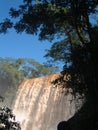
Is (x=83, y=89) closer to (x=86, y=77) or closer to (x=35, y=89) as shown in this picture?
(x=86, y=77)

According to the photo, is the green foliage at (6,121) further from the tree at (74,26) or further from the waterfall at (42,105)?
the waterfall at (42,105)

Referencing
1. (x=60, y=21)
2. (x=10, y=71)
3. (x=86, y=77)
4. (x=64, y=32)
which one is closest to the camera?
(x=60, y=21)

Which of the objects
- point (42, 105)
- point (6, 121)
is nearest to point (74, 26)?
point (6, 121)

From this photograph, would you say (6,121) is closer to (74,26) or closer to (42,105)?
(74,26)

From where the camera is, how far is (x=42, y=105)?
106ft

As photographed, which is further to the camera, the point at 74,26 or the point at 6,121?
the point at 74,26

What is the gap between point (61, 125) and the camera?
12234mm

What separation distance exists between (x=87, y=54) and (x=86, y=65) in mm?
540

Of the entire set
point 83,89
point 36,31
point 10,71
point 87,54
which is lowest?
point 83,89

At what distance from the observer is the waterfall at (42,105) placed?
2946 cm

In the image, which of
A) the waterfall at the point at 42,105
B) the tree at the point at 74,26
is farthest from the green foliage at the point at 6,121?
the waterfall at the point at 42,105

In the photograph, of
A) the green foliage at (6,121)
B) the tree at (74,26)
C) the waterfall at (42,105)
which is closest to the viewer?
the green foliage at (6,121)

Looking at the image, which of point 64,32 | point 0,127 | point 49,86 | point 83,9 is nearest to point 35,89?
point 49,86

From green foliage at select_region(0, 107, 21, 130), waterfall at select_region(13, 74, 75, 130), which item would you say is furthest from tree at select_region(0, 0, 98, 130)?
waterfall at select_region(13, 74, 75, 130)
